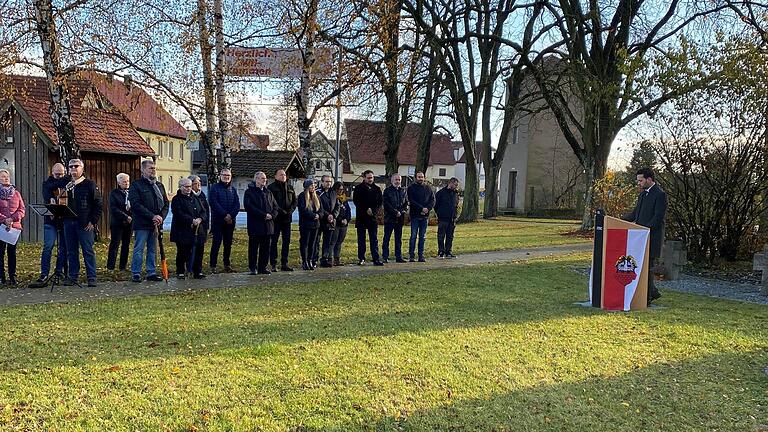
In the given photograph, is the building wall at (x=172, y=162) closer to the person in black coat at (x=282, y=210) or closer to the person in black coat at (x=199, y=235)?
the person in black coat at (x=282, y=210)

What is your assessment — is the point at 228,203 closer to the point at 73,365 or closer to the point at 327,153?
the point at 73,365

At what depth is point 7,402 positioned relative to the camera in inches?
180

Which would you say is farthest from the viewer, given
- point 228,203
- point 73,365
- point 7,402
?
point 228,203

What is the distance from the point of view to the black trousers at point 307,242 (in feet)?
39.9

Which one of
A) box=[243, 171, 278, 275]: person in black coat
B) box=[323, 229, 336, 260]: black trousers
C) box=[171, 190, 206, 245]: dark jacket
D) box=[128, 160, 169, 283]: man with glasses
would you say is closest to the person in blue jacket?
box=[243, 171, 278, 275]: person in black coat

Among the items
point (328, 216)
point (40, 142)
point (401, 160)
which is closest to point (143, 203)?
point (328, 216)

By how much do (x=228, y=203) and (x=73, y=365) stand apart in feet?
20.5

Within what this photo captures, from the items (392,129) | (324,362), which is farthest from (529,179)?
(324,362)

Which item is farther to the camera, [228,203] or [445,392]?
[228,203]

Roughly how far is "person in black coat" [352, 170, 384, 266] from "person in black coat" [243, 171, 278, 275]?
2.00 m

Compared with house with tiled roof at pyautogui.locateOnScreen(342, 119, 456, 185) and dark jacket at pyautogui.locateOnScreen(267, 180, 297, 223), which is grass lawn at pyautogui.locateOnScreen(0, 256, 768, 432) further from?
house with tiled roof at pyautogui.locateOnScreen(342, 119, 456, 185)

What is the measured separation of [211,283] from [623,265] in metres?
6.22

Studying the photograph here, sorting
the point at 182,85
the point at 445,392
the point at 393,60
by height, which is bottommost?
the point at 445,392

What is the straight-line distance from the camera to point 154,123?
36219 mm
